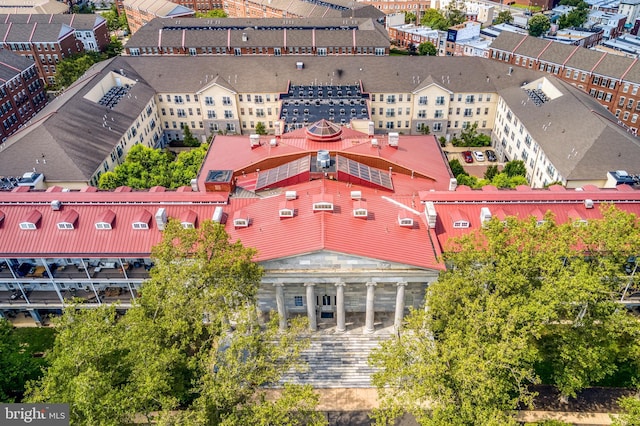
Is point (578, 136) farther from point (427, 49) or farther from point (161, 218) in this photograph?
point (427, 49)

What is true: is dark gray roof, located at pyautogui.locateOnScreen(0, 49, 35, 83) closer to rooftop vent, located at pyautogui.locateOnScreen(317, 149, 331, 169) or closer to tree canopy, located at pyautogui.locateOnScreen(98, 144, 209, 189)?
tree canopy, located at pyautogui.locateOnScreen(98, 144, 209, 189)

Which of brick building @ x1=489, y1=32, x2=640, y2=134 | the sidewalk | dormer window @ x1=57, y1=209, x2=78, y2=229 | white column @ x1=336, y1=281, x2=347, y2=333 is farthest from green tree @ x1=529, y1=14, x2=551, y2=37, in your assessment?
dormer window @ x1=57, y1=209, x2=78, y2=229

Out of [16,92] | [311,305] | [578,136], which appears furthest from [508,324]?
[16,92]

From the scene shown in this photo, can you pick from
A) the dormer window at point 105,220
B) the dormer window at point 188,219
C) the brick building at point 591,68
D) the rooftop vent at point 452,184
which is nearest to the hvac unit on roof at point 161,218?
the dormer window at point 188,219

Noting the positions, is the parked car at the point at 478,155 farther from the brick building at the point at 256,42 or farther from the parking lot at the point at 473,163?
the brick building at the point at 256,42

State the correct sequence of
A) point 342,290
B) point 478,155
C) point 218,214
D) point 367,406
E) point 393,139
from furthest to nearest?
point 478,155 < point 393,139 < point 218,214 < point 342,290 < point 367,406

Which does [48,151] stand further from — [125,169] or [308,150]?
[308,150]
